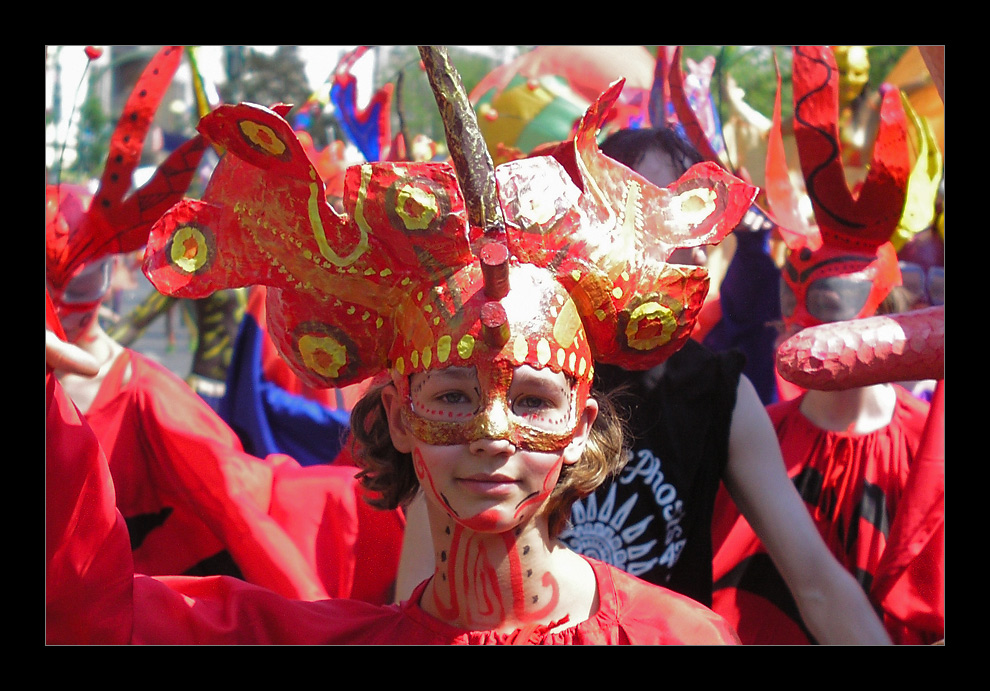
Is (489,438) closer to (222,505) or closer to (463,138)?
(463,138)

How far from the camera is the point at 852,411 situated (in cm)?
325

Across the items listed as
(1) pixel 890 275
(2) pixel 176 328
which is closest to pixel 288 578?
(1) pixel 890 275

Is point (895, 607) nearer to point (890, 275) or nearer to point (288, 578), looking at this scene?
point (890, 275)

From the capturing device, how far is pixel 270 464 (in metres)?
3.43

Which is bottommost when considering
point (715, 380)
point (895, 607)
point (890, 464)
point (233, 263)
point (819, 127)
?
point (895, 607)

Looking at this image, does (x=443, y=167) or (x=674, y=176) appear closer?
(x=443, y=167)

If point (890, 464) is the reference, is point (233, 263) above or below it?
above

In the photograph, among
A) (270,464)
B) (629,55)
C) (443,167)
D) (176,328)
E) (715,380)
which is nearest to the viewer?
(443,167)

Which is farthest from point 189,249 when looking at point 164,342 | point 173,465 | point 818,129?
point 164,342

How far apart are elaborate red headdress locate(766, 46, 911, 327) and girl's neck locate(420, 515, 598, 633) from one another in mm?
1576

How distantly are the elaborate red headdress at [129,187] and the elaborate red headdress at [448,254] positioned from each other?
1.00 m

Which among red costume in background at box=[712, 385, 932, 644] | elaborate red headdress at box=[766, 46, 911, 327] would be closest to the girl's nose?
red costume in background at box=[712, 385, 932, 644]

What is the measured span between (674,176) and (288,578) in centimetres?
152

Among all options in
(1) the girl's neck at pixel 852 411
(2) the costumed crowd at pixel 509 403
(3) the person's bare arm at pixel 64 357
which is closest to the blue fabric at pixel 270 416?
(2) the costumed crowd at pixel 509 403
